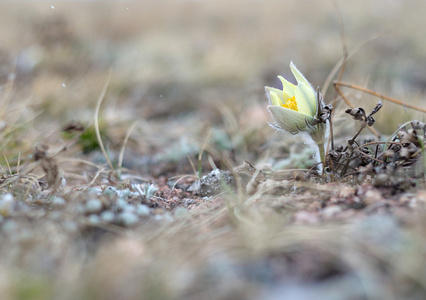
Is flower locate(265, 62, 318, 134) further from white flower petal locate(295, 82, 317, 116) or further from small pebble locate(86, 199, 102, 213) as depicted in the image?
small pebble locate(86, 199, 102, 213)

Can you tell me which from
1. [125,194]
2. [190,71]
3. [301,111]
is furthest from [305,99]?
[190,71]

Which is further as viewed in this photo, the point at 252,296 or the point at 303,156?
the point at 303,156

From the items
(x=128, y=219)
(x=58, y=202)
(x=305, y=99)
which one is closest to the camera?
(x=128, y=219)

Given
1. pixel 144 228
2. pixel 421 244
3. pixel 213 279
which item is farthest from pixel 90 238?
pixel 421 244

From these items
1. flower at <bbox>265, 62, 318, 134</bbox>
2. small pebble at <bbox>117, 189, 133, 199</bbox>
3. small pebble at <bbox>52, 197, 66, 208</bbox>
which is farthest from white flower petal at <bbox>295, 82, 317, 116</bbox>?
small pebble at <bbox>52, 197, 66, 208</bbox>

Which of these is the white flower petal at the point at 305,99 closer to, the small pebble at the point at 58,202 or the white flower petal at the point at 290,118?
the white flower petal at the point at 290,118

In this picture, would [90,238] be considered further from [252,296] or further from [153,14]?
[153,14]

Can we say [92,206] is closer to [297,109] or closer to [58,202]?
[58,202]
